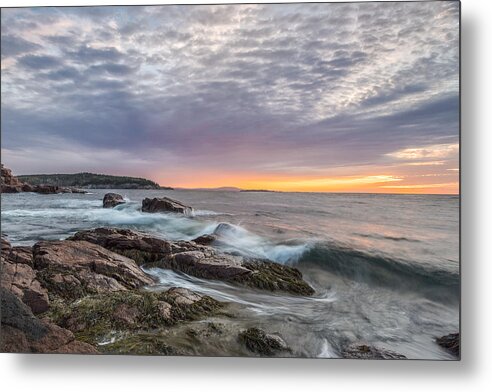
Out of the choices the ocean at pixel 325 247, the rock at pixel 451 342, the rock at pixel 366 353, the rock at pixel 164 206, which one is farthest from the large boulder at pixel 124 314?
the rock at pixel 451 342

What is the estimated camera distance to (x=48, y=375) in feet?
7.95

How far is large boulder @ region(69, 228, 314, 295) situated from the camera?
7.63ft

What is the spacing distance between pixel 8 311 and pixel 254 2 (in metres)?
2.33

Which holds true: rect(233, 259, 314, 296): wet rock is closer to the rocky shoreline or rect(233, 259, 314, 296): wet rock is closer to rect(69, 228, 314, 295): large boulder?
rect(69, 228, 314, 295): large boulder

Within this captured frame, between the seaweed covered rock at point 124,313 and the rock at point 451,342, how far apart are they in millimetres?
1261

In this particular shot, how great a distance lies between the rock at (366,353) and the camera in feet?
7.20

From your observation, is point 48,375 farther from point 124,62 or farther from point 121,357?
point 124,62

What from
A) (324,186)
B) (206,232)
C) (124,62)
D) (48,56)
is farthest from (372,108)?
(48,56)

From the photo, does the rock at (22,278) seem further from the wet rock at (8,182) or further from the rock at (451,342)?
the rock at (451,342)

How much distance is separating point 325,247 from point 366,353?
0.62 metres

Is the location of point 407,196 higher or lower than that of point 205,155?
lower

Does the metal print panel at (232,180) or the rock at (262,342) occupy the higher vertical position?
the metal print panel at (232,180)

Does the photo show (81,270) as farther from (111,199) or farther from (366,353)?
(366,353)

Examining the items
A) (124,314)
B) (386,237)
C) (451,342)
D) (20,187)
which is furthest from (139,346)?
(451,342)
